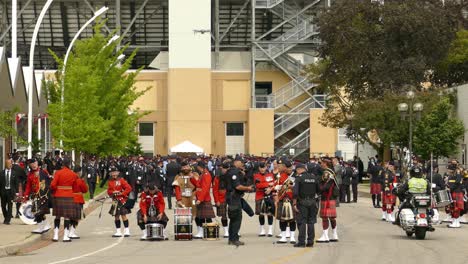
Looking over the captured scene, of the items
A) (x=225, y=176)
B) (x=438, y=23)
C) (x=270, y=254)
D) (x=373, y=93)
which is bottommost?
(x=270, y=254)

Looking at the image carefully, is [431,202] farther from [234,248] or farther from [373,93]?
[373,93]

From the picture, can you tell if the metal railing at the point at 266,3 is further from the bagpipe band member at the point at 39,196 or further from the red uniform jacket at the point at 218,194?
the red uniform jacket at the point at 218,194

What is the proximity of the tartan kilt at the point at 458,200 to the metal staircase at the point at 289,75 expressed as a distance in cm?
4853

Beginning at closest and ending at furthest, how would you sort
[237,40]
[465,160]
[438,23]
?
[465,160], [438,23], [237,40]

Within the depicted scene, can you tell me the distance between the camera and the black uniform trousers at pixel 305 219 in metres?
22.5

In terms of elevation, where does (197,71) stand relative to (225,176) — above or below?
above

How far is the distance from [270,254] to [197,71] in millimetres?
58524

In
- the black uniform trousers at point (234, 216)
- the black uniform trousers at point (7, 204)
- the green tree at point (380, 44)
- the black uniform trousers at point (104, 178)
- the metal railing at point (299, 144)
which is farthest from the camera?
the metal railing at point (299, 144)

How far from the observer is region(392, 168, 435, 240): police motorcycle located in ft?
81.1

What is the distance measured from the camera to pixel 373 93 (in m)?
60.5

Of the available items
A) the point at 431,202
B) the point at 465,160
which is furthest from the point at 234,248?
the point at 465,160

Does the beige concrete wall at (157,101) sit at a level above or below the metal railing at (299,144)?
above

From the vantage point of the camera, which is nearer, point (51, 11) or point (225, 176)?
point (225, 176)

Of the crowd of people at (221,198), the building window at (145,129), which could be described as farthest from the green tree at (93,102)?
the building window at (145,129)
